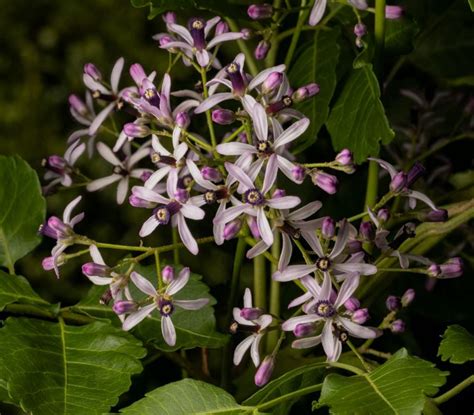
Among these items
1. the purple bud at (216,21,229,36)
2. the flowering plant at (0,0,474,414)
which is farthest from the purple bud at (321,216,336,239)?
the purple bud at (216,21,229,36)

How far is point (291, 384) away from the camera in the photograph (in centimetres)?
75

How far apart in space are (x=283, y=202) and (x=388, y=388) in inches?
5.8

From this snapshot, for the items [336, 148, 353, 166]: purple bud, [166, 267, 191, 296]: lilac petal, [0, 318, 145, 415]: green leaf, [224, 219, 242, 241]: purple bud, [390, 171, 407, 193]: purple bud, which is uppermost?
[336, 148, 353, 166]: purple bud

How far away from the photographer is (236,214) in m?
0.67

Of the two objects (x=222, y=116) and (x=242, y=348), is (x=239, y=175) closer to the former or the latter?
(x=222, y=116)

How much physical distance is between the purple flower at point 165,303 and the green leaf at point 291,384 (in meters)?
0.09

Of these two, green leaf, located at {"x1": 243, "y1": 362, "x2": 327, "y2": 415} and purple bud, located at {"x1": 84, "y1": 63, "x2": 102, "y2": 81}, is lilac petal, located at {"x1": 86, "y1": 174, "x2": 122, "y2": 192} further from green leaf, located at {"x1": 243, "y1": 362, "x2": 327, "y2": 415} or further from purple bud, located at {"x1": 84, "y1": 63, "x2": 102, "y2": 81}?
green leaf, located at {"x1": 243, "y1": 362, "x2": 327, "y2": 415}

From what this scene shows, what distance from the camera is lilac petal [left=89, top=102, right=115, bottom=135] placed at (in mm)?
863

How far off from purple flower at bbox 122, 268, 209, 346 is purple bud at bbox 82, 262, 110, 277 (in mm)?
24

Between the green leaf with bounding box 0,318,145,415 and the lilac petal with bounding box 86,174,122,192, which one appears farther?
the lilac petal with bounding box 86,174,122,192

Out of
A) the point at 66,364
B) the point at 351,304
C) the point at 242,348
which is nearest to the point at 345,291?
the point at 351,304

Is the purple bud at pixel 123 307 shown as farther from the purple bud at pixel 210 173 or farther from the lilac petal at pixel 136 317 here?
the purple bud at pixel 210 173

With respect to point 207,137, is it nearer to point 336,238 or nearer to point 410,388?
point 336,238

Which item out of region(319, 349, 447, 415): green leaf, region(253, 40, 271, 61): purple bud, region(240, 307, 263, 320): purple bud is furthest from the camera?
region(253, 40, 271, 61): purple bud
